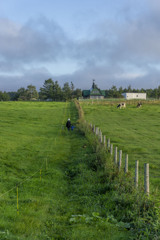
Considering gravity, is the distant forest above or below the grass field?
above

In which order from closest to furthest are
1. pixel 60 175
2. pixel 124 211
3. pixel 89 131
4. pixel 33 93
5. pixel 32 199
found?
pixel 124 211, pixel 32 199, pixel 60 175, pixel 89 131, pixel 33 93

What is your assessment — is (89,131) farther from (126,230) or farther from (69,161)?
(126,230)

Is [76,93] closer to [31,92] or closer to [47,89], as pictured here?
[47,89]

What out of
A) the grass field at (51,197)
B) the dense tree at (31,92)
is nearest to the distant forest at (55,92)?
the dense tree at (31,92)

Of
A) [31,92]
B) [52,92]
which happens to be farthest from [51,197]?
[31,92]

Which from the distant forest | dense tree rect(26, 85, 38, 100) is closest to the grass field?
the distant forest

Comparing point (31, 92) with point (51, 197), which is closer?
point (51, 197)

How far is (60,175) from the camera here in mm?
13734

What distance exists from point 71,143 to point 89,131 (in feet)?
10.3

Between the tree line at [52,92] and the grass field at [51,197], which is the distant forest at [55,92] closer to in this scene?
the tree line at [52,92]

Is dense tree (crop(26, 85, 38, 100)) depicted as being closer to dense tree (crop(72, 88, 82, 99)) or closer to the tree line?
the tree line

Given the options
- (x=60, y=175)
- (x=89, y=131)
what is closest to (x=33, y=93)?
(x=89, y=131)

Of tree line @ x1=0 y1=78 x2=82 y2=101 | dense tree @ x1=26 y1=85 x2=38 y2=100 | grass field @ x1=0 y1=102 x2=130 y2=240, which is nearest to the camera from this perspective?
grass field @ x1=0 y1=102 x2=130 y2=240

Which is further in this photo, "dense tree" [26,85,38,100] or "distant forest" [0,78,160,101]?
"dense tree" [26,85,38,100]
